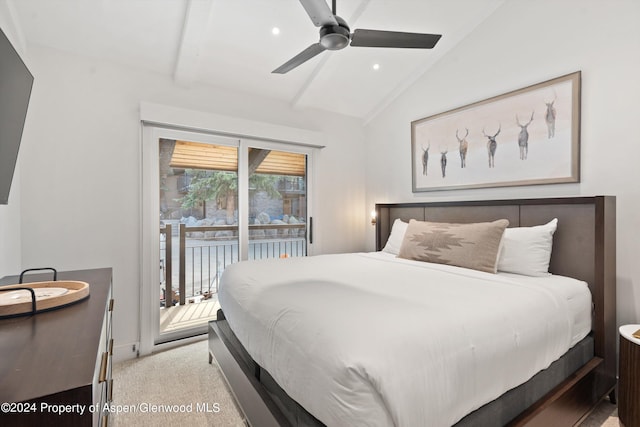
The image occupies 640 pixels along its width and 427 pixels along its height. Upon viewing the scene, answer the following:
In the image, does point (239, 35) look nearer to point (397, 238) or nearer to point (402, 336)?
point (397, 238)

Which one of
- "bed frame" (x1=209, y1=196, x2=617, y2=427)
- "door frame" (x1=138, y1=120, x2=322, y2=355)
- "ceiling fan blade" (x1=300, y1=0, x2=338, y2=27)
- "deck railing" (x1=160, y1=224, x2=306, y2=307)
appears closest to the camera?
"bed frame" (x1=209, y1=196, x2=617, y2=427)

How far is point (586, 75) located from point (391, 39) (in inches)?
60.0

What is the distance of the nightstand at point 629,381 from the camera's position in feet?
5.19

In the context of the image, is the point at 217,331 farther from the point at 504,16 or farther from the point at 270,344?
the point at 504,16

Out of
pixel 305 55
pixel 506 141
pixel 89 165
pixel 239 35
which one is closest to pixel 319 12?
pixel 305 55

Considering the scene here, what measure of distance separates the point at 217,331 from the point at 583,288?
8.14ft

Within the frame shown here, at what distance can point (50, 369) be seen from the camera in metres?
0.73

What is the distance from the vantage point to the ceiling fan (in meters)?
1.62

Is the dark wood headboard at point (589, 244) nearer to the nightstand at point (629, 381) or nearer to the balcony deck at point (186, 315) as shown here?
the nightstand at point (629, 381)

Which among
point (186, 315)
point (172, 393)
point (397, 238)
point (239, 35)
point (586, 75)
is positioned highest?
point (239, 35)

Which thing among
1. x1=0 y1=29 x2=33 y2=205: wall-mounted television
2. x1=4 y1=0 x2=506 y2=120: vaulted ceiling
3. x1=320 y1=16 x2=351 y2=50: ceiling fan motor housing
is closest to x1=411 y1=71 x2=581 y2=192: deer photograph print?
x1=4 y1=0 x2=506 y2=120: vaulted ceiling

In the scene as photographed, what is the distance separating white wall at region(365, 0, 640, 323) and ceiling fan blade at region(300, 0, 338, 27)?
6.21 feet

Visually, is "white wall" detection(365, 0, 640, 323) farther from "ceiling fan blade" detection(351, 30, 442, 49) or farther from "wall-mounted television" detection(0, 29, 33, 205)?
"wall-mounted television" detection(0, 29, 33, 205)

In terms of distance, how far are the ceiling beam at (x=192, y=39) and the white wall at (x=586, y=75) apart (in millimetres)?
2379
